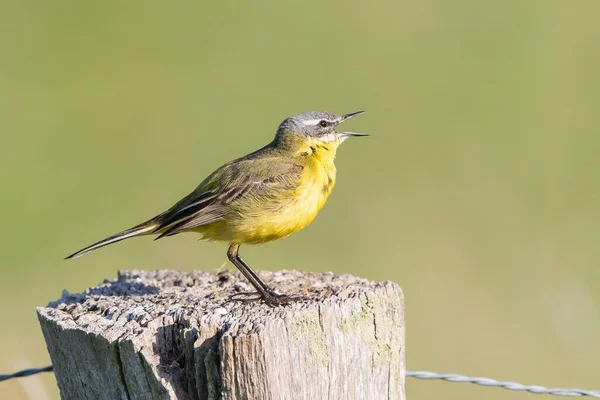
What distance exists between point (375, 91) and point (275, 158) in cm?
794

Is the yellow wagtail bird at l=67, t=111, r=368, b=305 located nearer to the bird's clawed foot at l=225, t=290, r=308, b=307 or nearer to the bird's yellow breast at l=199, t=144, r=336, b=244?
the bird's yellow breast at l=199, t=144, r=336, b=244

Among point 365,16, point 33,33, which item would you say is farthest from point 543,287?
point 33,33

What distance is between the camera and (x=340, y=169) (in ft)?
39.7

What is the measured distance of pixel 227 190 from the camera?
19.0ft

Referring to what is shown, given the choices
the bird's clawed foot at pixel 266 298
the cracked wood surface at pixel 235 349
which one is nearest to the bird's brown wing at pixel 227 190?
the bird's clawed foot at pixel 266 298

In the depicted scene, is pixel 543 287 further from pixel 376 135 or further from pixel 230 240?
pixel 376 135

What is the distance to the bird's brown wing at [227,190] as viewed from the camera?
5688 mm

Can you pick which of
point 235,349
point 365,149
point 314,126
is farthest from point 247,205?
point 365,149

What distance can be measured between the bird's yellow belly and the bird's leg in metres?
0.12

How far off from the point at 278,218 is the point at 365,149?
22.5 feet

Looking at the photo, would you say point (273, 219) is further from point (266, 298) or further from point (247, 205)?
point (266, 298)

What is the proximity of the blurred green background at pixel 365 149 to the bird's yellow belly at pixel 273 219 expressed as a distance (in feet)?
5.01

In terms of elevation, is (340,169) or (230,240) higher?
(340,169)

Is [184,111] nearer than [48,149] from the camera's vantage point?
No
